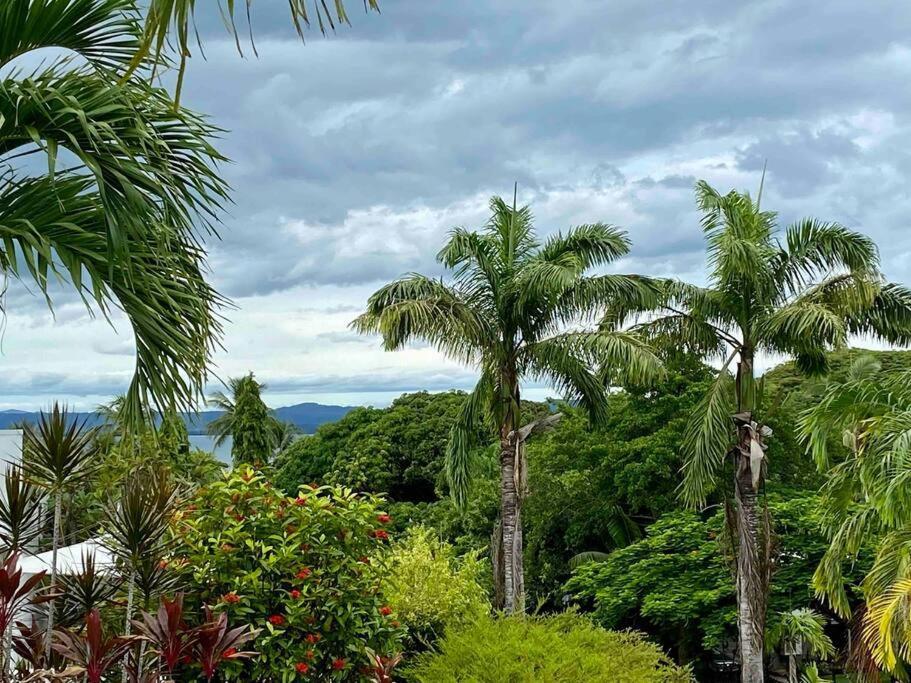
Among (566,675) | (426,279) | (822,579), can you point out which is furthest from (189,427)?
(426,279)

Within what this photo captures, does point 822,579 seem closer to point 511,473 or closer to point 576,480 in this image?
point 511,473

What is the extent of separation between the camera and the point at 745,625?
17.5m

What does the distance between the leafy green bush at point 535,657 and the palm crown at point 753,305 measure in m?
8.70

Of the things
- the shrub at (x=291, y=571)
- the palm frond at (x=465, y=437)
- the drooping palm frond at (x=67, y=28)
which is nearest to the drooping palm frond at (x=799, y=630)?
the palm frond at (x=465, y=437)

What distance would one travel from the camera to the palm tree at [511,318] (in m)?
17.2

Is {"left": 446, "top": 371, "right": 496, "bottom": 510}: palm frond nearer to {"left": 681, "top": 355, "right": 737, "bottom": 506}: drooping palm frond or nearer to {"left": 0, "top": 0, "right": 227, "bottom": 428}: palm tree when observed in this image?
{"left": 681, "top": 355, "right": 737, "bottom": 506}: drooping palm frond

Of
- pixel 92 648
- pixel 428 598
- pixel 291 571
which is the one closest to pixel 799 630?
pixel 428 598

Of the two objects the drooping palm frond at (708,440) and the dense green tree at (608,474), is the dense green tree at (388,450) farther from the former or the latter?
the drooping palm frond at (708,440)

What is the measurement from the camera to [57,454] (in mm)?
6074

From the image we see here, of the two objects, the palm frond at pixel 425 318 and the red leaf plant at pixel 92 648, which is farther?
the palm frond at pixel 425 318

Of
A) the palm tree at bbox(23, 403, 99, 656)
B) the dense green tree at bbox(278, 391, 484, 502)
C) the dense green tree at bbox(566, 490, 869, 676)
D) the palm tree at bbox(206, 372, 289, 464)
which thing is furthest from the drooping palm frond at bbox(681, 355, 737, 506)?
the palm tree at bbox(206, 372, 289, 464)

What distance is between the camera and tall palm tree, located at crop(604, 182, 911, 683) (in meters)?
17.0

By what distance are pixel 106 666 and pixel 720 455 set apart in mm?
13200

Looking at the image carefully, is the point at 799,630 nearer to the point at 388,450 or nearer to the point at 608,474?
the point at 608,474
